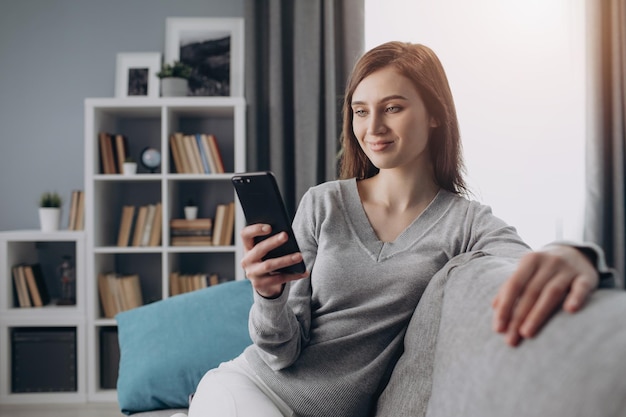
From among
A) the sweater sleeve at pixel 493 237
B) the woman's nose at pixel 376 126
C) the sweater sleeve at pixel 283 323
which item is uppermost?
the woman's nose at pixel 376 126

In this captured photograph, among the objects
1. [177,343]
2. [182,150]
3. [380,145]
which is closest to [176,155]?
[182,150]

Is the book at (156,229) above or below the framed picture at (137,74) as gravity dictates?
below

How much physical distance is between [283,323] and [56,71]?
2.83 metres

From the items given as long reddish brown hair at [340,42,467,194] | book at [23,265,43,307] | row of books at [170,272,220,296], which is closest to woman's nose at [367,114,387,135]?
long reddish brown hair at [340,42,467,194]

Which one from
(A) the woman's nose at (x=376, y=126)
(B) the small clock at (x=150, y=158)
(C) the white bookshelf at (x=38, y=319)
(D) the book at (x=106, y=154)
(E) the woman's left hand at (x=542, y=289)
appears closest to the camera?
(E) the woman's left hand at (x=542, y=289)

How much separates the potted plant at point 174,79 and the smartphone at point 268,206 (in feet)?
7.21

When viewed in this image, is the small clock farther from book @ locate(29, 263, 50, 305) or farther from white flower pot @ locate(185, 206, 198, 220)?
book @ locate(29, 263, 50, 305)

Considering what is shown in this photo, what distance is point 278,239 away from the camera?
111 centimetres

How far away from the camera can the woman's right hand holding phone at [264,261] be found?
1.11 meters

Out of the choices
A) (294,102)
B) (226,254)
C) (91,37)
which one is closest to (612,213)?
(294,102)

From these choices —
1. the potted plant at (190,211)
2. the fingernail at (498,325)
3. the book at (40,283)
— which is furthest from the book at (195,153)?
the fingernail at (498,325)

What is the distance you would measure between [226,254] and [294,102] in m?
0.91

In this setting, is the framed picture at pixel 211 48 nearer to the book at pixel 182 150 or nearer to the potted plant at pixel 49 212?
the book at pixel 182 150

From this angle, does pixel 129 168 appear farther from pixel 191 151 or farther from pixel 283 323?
pixel 283 323
